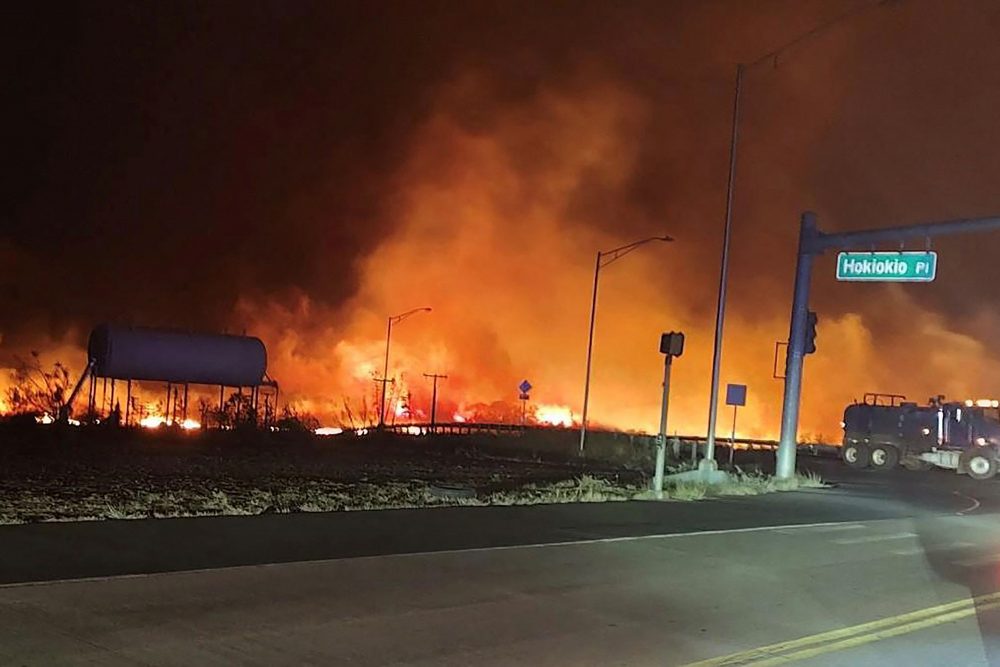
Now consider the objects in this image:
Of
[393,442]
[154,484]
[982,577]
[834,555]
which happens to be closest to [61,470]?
[154,484]

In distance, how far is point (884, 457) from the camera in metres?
39.5

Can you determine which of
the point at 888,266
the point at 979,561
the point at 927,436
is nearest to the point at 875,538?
the point at 979,561

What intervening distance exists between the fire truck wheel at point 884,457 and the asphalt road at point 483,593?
24.6 meters

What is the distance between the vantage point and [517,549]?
485 inches

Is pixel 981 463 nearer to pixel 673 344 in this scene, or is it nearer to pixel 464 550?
pixel 673 344

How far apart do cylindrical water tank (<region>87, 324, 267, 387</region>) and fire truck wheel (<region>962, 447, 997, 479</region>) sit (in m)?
30.1

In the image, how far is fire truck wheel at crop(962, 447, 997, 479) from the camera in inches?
1401

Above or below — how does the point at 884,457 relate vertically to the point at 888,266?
below

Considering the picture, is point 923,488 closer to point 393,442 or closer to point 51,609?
point 393,442

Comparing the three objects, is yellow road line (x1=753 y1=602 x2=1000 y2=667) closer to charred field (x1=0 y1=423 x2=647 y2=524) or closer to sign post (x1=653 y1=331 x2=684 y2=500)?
charred field (x1=0 y1=423 x2=647 y2=524)

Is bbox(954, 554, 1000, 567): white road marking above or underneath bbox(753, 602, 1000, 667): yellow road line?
underneath

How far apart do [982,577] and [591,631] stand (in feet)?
21.0

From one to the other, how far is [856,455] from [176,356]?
1115 inches

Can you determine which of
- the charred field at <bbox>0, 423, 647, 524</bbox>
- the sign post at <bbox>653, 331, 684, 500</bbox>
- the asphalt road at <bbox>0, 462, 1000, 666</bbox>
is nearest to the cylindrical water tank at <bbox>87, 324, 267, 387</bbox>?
the charred field at <bbox>0, 423, 647, 524</bbox>
